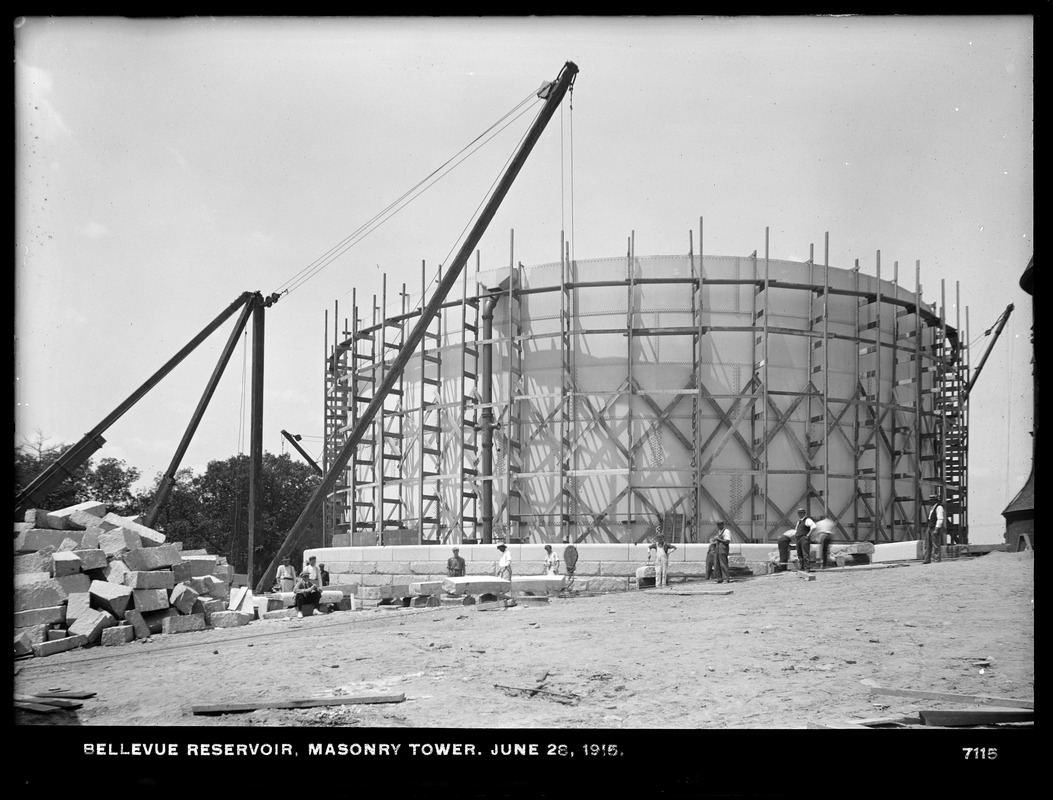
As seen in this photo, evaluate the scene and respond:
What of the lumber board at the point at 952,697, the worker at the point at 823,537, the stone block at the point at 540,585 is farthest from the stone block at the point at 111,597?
the worker at the point at 823,537

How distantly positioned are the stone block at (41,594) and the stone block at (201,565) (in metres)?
2.66

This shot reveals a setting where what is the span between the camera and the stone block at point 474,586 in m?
15.7

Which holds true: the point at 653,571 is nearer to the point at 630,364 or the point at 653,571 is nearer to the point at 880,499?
the point at 630,364

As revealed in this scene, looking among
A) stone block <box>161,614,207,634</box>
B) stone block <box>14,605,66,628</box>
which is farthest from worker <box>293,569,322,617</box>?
stone block <box>14,605,66,628</box>

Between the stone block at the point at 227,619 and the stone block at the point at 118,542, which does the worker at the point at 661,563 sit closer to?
the stone block at the point at 227,619

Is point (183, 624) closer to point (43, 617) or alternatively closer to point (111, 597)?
point (111, 597)

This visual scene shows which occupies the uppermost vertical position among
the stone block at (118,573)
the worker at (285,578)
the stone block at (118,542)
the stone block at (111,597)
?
the stone block at (118,542)

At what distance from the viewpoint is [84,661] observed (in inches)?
443
